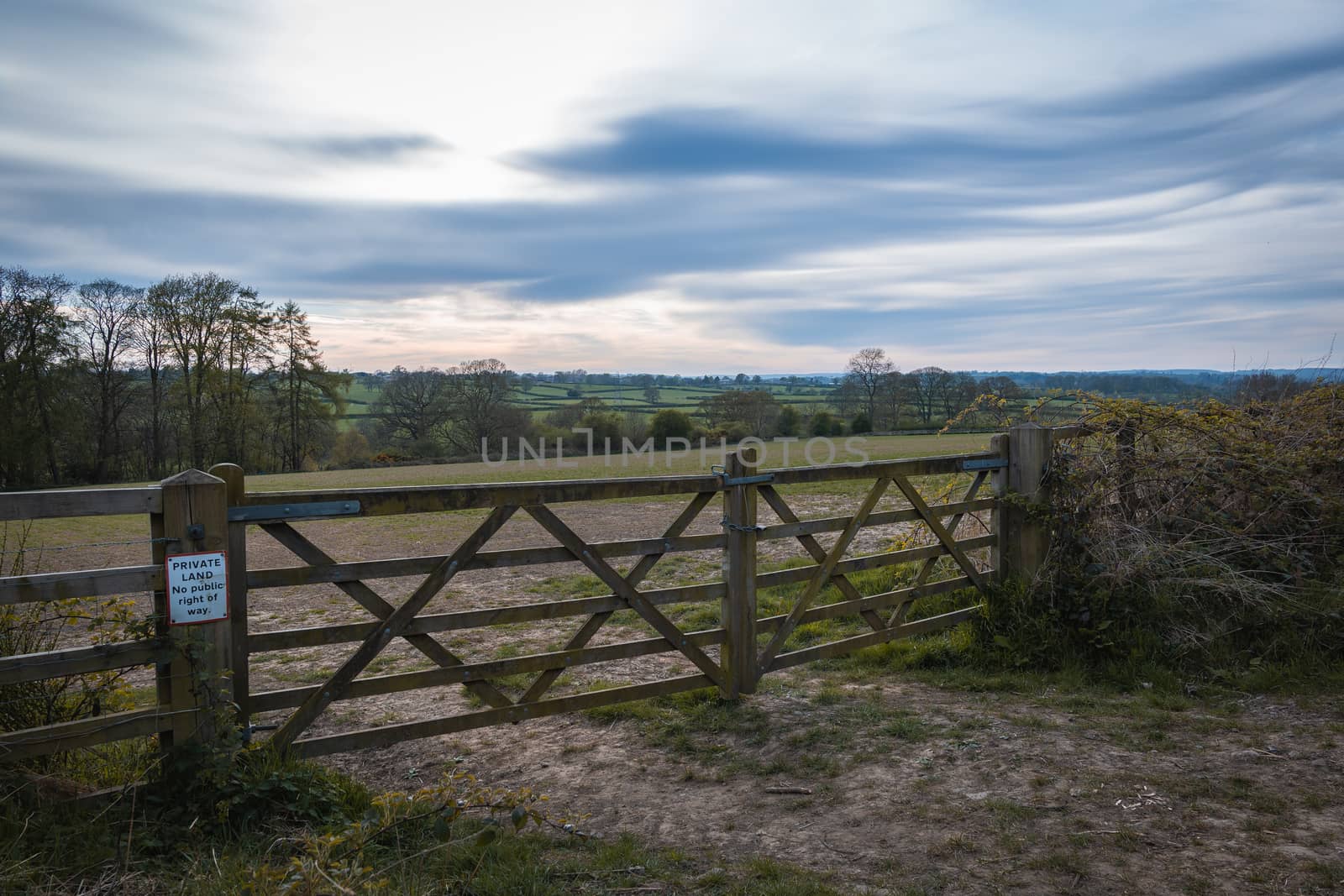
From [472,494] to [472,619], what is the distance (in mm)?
793

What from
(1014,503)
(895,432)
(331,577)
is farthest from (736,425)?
(331,577)

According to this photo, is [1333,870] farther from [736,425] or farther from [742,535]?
[736,425]

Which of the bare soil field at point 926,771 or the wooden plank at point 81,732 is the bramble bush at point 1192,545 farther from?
the wooden plank at point 81,732

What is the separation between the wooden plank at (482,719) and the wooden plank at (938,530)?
227cm

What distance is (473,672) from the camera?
16.8 ft

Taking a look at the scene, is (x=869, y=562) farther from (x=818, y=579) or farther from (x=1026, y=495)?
(x=1026, y=495)

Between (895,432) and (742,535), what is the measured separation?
4037 cm

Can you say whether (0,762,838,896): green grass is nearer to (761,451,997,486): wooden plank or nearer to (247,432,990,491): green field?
(761,451,997,486): wooden plank

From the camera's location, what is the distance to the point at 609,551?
5496mm

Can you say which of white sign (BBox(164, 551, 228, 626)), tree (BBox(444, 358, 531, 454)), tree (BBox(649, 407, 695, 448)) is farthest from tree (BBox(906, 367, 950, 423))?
white sign (BBox(164, 551, 228, 626))

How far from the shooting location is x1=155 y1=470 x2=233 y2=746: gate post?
411cm

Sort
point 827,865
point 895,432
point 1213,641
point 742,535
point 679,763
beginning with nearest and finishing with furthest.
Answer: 1. point 827,865
2. point 679,763
3. point 742,535
4. point 1213,641
5. point 895,432

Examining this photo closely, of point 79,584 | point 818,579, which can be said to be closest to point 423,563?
point 79,584

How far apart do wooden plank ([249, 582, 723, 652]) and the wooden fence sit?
0.01m
